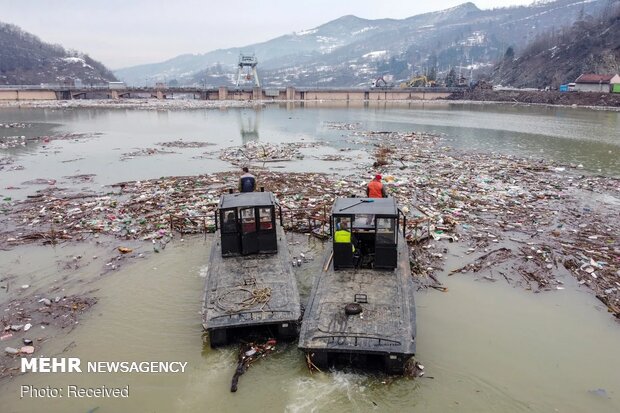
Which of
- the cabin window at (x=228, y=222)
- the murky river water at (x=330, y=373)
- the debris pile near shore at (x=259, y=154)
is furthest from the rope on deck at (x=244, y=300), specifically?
the debris pile near shore at (x=259, y=154)

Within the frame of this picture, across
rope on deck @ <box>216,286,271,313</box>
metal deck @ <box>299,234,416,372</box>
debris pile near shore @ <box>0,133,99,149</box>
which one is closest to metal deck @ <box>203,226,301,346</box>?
rope on deck @ <box>216,286,271,313</box>

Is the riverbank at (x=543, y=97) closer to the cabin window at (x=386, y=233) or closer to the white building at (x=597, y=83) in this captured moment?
the white building at (x=597, y=83)

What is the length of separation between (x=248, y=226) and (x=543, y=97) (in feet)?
322

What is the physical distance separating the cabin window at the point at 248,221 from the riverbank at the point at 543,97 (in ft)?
286

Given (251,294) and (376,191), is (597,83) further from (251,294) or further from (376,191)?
(251,294)

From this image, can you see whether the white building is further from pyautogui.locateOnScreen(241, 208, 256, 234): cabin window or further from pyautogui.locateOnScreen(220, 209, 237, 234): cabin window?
pyautogui.locateOnScreen(220, 209, 237, 234): cabin window

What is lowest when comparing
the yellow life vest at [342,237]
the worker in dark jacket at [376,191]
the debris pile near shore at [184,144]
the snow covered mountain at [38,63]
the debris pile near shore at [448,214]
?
the debris pile near shore at [448,214]

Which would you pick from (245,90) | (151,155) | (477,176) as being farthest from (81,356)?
(245,90)

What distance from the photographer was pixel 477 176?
21438mm

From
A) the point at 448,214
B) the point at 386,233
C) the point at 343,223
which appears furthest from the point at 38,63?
the point at 386,233

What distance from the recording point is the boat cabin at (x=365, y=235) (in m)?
8.68
